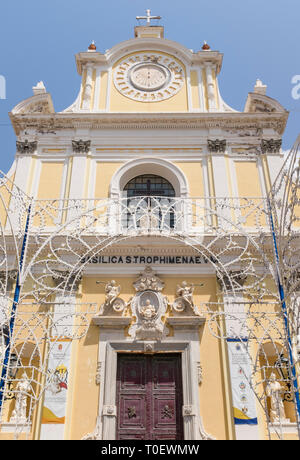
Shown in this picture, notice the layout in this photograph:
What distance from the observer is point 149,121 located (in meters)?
14.7

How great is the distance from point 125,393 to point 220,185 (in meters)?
6.60

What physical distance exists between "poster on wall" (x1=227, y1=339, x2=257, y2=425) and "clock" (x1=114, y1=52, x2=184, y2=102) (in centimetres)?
903

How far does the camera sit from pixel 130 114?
14641 millimetres

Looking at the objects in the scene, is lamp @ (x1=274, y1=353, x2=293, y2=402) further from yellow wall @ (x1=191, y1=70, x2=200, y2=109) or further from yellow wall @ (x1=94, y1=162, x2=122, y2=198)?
yellow wall @ (x1=191, y1=70, x2=200, y2=109)

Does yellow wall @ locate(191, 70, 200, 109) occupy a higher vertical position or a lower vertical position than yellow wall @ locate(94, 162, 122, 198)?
higher

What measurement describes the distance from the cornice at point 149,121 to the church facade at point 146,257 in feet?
0.12

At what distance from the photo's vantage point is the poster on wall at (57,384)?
10.5 m

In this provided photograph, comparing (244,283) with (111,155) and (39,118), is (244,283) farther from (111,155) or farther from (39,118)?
(39,118)

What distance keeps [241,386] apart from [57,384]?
175 inches

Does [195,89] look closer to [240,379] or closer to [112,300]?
[112,300]

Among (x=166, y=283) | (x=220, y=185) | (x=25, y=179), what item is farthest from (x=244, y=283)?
(x=25, y=179)

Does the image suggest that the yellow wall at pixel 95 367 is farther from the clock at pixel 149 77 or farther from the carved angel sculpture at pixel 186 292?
the clock at pixel 149 77

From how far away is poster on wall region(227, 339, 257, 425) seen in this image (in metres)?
10.4

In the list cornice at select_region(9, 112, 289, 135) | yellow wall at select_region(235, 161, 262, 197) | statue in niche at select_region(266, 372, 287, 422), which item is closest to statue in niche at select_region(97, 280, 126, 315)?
statue in niche at select_region(266, 372, 287, 422)
